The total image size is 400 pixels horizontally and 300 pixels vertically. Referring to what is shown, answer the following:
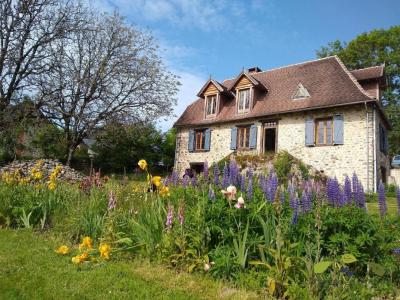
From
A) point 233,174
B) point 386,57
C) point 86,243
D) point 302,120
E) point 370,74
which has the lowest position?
point 86,243

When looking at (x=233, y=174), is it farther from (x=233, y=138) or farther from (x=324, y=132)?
(x=233, y=138)

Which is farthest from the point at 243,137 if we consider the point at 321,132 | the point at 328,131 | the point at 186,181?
the point at 186,181

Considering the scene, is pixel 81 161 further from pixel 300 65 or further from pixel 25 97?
pixel 300 65

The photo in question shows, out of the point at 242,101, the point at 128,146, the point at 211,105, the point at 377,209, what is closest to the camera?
the point at 377,209

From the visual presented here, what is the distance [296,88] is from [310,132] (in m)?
2.95

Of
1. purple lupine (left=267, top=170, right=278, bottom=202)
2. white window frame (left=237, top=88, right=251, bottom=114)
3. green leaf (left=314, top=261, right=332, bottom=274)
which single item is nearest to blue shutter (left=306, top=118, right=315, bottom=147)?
white window frame (left=237, top=88, right=251, bottom=114)

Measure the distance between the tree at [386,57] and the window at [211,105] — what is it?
49.1 ft

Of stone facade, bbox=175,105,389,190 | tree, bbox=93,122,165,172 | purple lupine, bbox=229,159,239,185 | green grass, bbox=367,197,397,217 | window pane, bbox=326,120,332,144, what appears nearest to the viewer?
purple lupine, bbox=229,159,239,185

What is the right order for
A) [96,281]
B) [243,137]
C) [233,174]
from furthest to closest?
[243,137], [233,174], [96,281]

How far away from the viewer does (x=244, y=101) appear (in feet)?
62.4

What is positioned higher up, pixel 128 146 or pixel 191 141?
pixel 191 141

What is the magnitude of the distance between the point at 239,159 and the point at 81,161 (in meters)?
13.6

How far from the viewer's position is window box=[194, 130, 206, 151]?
2059cm

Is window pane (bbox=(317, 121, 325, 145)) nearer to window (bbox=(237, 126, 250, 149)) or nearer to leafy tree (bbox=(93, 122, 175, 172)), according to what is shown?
window (bbox=(237, 126, 250, 149))
